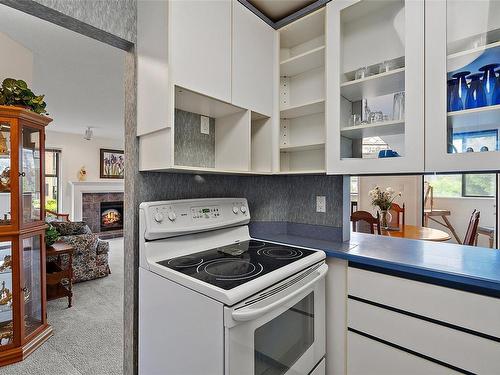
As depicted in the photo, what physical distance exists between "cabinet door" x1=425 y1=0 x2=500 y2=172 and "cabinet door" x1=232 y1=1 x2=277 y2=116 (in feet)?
2.91

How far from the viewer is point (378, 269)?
139 cm

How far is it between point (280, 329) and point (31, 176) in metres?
2.36

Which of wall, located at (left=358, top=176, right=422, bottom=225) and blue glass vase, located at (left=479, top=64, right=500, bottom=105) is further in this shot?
wall, located at (left=358, top=176, right=422, bottom=225)

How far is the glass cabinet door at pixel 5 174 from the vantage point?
2.04m

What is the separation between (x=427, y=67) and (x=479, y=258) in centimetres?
100

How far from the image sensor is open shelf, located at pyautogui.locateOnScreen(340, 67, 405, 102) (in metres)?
1.48

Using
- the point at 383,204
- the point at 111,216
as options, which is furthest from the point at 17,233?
the point at 111,216

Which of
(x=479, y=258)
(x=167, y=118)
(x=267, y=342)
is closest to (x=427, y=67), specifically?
(x=479, y=258)

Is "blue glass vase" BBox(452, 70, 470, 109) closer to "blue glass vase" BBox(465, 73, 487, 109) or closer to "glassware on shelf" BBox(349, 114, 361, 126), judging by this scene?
"blue glass vase" BBox(465, 73, 487, 109)

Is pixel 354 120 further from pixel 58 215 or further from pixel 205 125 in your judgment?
pixel 58 215

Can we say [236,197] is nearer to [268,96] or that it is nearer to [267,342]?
[268,96]

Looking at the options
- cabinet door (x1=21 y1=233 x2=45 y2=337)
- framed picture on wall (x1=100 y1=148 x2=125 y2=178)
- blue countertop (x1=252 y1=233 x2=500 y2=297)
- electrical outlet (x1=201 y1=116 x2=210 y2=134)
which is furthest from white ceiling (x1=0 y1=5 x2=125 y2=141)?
blue countertop (x1=252 y1=233 x2=500 y2=297)

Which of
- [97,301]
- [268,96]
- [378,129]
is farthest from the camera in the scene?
[97,301]

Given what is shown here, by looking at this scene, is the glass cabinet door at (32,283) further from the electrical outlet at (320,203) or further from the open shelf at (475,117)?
the open shelf at (475,117)
